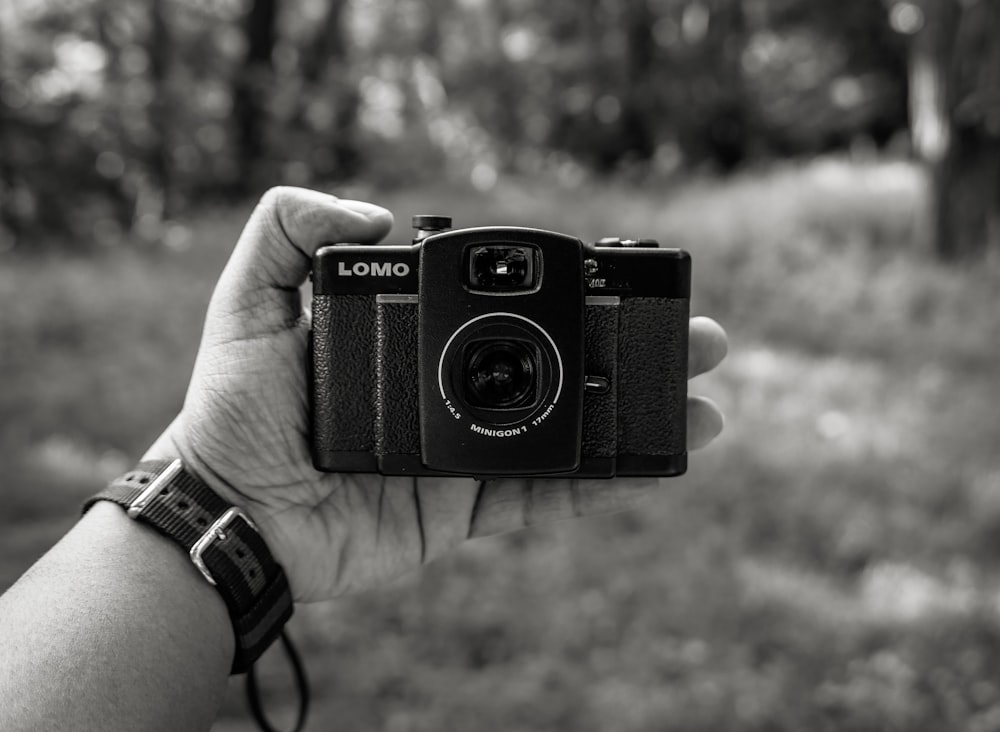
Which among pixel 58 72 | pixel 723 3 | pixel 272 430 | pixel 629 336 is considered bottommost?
pixel 272 430

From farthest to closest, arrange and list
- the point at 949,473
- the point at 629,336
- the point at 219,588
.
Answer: the point at 949,473, the point at 629,336, the point at 219,588

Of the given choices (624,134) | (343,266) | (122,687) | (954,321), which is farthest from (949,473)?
(624,134)

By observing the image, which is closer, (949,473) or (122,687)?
(122,687)

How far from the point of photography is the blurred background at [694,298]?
258 cm

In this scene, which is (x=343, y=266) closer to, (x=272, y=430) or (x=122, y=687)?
(x=272, y=430)

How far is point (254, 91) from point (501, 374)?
866cm

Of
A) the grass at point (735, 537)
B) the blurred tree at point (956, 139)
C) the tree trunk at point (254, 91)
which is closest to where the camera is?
the grass at point (735, 537)

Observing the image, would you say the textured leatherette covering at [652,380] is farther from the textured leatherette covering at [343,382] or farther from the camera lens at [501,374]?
the textured leatherette covering at [343,382]

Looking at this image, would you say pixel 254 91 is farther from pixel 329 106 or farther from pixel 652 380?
pixel 652 380

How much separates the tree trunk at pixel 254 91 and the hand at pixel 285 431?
26.5ft

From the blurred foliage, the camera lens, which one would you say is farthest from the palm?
the blurred foliage

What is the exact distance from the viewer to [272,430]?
1.52 m

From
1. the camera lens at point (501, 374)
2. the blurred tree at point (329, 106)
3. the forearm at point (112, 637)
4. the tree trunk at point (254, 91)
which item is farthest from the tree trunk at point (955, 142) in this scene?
the tree trunk at point (254, 91)

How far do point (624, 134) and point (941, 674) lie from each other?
27.8 ft
